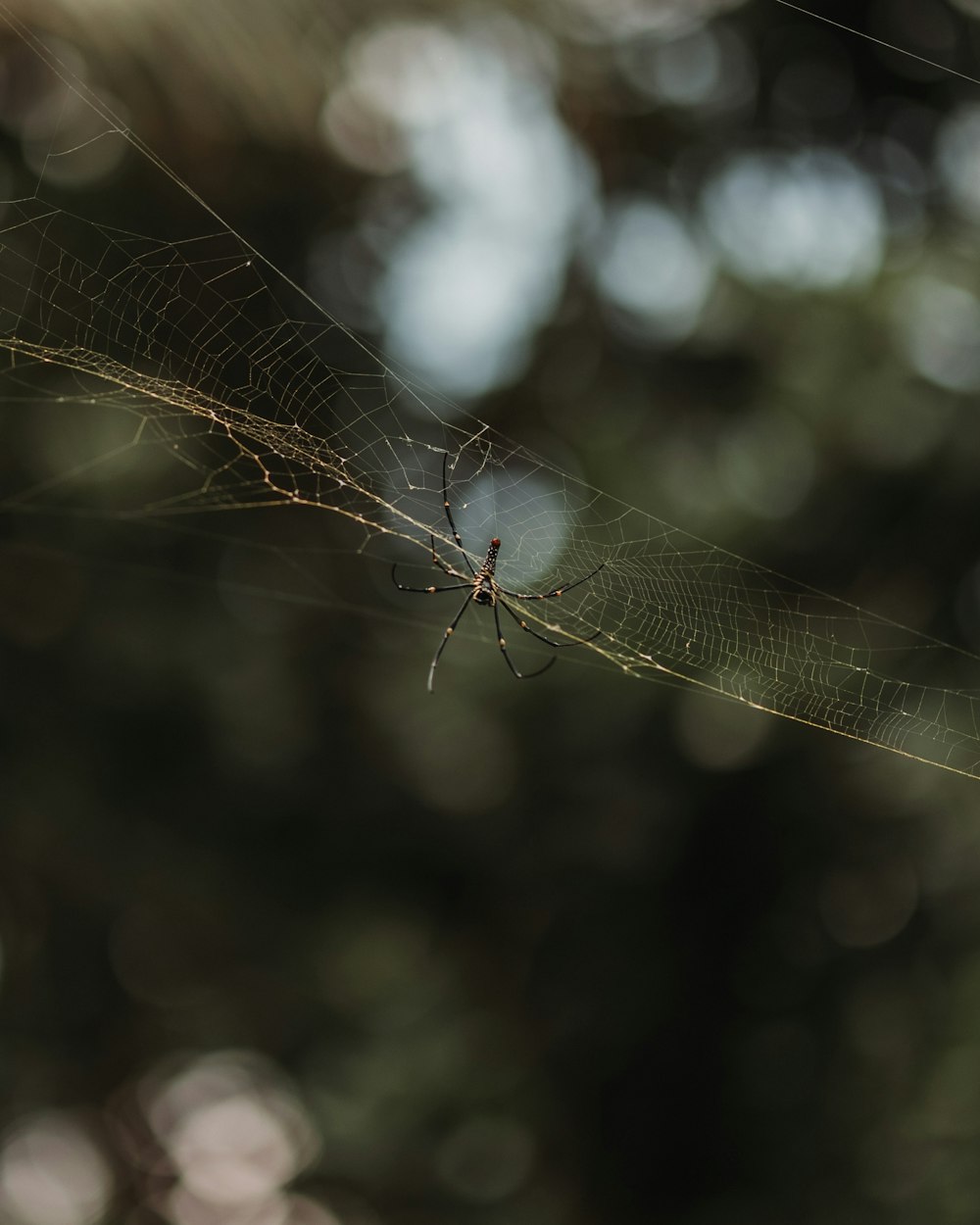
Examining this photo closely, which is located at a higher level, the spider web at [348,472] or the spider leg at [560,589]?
the spider web at [348,472]

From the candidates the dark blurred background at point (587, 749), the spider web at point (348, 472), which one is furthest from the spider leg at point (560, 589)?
the dark blurred background at point (587, 749)

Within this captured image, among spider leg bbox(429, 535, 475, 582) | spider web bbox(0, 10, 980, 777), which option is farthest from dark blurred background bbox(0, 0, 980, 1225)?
spider leg bbox(429, 535, 475, 582)

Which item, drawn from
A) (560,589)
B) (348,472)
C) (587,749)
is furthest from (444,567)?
(587,749)

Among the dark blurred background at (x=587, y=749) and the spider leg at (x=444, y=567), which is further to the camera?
the dark blurred background at (x=587, y=749)

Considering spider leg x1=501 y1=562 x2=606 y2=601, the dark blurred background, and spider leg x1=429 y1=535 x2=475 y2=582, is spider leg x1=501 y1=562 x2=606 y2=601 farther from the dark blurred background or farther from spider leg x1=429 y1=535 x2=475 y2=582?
the dark blurred background

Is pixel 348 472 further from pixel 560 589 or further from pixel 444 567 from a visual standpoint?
pixel 560 589

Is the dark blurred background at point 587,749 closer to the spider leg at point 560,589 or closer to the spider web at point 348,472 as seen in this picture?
the spider web at point 348,472

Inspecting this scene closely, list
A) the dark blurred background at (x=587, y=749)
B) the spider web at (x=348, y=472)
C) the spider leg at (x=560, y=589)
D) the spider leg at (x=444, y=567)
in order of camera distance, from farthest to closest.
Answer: the dark blurred background at (x=587, y=749) → the spider web at (x=348, y=472) → the spider leg at (x=444, y=567) → the spider leg at (x=560, y=589)
